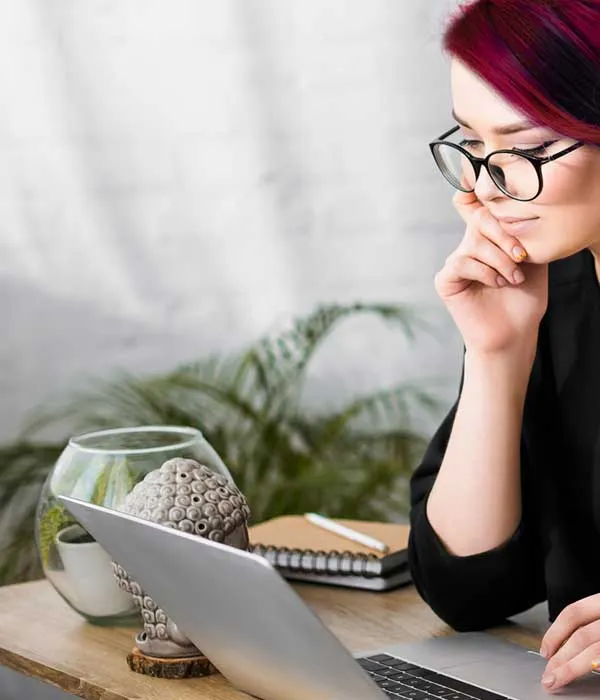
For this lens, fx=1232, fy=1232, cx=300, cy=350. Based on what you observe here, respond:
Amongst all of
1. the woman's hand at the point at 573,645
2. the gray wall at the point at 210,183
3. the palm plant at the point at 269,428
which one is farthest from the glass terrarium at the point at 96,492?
the gray wall at the point at 210,183

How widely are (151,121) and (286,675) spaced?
83.0 inches

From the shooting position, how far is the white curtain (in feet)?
9.41

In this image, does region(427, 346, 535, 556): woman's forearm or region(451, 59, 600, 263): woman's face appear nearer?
region(451, 59, 600, 263): woman's face

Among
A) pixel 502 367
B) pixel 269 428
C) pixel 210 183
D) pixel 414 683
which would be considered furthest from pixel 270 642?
pixel 210 183

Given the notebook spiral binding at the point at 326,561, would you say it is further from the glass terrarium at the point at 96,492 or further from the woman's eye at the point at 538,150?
the woman's eye at the point at 538,150

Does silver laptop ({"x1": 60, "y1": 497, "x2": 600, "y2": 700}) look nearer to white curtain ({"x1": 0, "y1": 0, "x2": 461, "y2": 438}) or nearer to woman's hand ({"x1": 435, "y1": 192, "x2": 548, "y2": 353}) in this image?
woman's hand ({"x1": 435, "y1": 192, "x2": 548, "y2": 353})

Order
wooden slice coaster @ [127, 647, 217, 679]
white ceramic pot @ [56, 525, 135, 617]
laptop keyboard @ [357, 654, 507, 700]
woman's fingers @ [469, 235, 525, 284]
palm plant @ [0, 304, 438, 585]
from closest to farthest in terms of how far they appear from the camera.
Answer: laptop keyboard @ [357, 654, 507, 700] → wooden slice coaster @ [127, 647, 217, 679] → white ceramic pot @ [56, 525, 135, 617] → woman's fingers @ [469, 235, 525, 284] → palm plant @ [0, 304, 438, 585]

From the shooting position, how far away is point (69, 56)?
2.86 m

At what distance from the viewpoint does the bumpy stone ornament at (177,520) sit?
45.7 inches

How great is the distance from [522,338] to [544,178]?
9.7 inches

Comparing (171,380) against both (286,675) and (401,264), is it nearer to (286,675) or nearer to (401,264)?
(401,264)

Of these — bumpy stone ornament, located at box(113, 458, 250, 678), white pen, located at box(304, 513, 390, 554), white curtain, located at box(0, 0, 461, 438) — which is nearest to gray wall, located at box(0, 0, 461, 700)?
white curtain, located at box(0, 0, 461, 438)

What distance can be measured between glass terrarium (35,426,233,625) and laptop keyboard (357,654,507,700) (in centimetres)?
25

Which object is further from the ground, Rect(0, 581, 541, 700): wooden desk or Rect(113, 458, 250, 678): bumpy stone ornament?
Rect(113, 458, 250, 678): bumpy stone ornament
